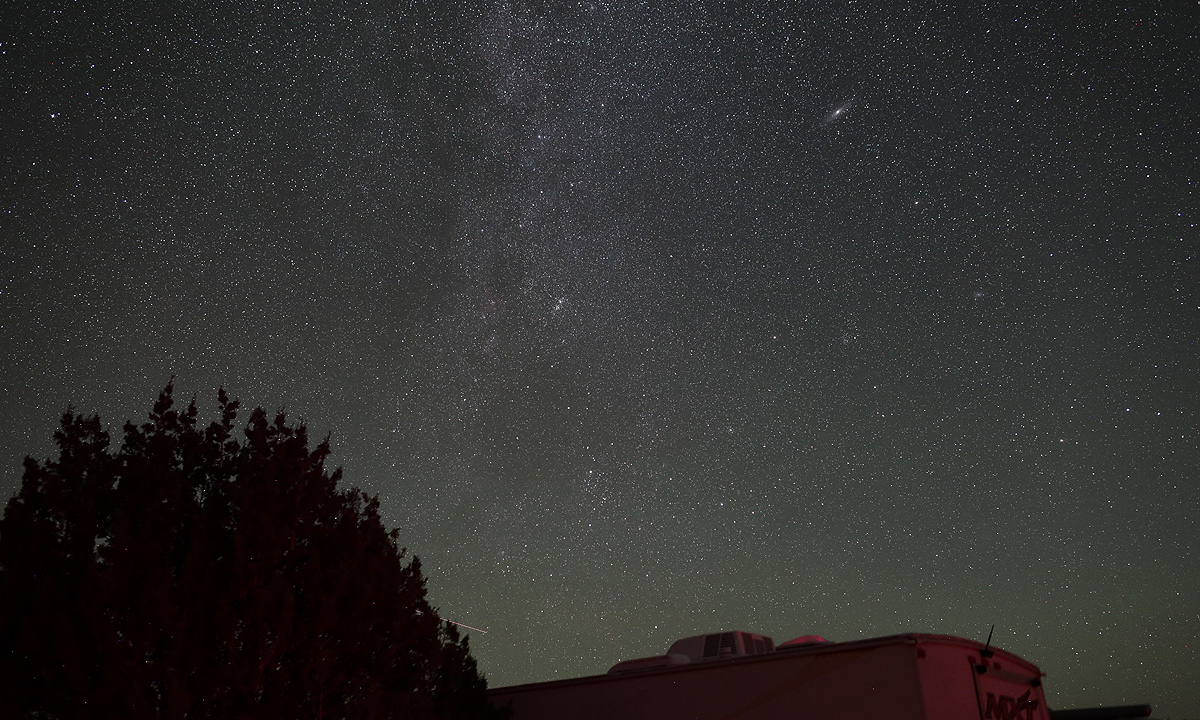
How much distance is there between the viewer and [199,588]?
27.3ft

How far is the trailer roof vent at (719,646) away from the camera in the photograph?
44.2 ft

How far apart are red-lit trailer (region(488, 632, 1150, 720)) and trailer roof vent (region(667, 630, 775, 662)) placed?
2cm

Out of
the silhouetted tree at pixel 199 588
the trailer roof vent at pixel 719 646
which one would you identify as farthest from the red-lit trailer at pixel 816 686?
the silhouetted tree at pixel 199 588

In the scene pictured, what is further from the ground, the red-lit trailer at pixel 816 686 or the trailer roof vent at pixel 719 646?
the trailer roof vent at pixel 719 646

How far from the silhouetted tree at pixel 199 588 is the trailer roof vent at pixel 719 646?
495 centimetres

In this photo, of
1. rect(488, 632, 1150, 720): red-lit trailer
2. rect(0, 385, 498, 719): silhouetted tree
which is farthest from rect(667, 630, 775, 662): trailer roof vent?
rect(0, 385, 498, 719): silhouetted tree

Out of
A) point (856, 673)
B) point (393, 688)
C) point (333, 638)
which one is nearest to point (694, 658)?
point (856, 673)

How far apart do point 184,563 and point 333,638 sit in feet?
→ 6.33

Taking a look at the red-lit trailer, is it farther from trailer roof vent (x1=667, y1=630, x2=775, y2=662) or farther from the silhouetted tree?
the silhouetted tree

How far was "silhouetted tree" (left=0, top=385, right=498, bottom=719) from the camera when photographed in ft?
26.0

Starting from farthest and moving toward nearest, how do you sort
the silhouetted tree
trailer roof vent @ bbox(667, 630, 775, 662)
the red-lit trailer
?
trailer roof vent @ bbox(667, 630, 775, 662) < the red-lit trailer < the silhouetted tree

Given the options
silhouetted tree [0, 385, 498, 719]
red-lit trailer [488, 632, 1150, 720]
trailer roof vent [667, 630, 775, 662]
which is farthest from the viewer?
trailer roof vent [667, 630, 775, 662]

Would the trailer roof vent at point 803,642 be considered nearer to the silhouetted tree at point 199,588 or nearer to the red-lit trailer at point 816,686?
the red-lit trailer at point 816,686

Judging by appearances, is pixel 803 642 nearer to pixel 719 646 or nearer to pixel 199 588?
pixel 719 646
